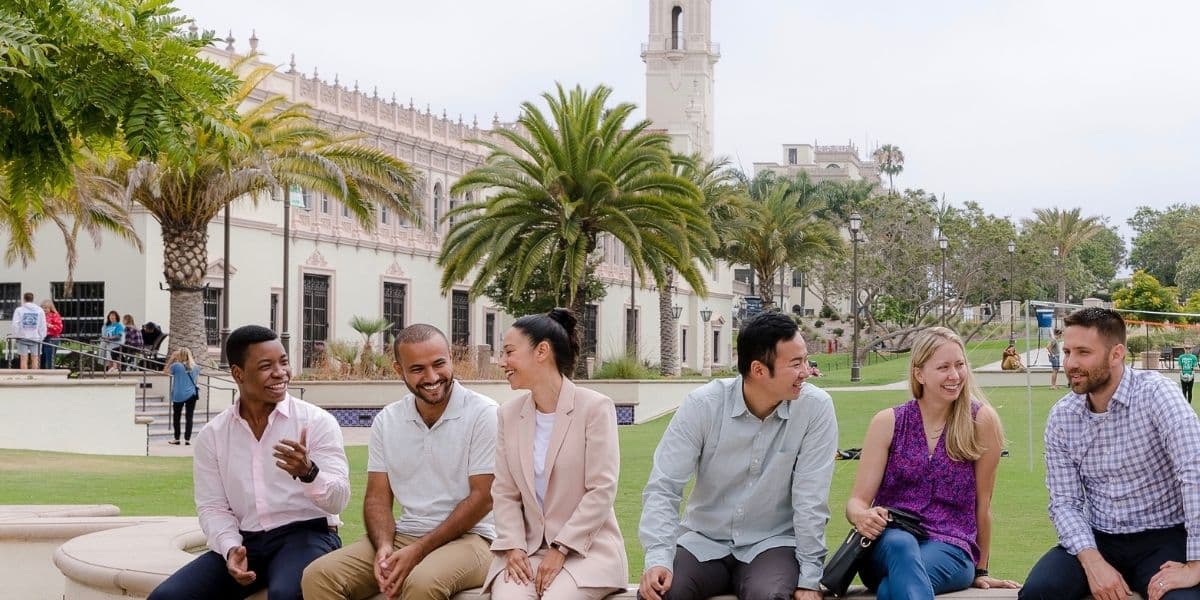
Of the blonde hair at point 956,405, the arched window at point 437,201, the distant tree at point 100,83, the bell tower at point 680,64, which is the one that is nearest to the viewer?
the blonde hair at point 956,405

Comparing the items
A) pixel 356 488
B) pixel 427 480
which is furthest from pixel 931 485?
pixel 356 488

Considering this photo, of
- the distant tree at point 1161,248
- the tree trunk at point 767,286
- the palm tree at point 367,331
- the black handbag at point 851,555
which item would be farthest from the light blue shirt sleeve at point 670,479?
the distant tree at point 1161,248

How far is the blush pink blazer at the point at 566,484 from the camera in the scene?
550 cm

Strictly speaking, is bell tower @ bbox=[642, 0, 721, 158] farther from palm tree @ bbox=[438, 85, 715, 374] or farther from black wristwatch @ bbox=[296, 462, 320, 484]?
black wristwatch @ bbox=[296, 462, 320, 484]

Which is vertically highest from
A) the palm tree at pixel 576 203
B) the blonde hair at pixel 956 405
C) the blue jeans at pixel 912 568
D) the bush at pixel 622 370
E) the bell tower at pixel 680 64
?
the bell tower at pixel 680 64

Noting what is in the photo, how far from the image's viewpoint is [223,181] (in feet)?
93.9

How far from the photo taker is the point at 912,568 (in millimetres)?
5145

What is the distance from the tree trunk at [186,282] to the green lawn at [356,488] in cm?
893

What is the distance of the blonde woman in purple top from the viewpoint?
5500mm

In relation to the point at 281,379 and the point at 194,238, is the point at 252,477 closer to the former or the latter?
the point at 281,379

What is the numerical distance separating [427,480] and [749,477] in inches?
54.9

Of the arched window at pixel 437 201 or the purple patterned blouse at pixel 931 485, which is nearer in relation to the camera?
the purple patterned blouse at pixel 931 485

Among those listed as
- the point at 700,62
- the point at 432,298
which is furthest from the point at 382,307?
the point at 700,62

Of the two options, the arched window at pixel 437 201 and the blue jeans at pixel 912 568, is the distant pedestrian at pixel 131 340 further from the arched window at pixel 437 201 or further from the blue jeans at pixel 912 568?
the blue jeans at pixel 912 568
